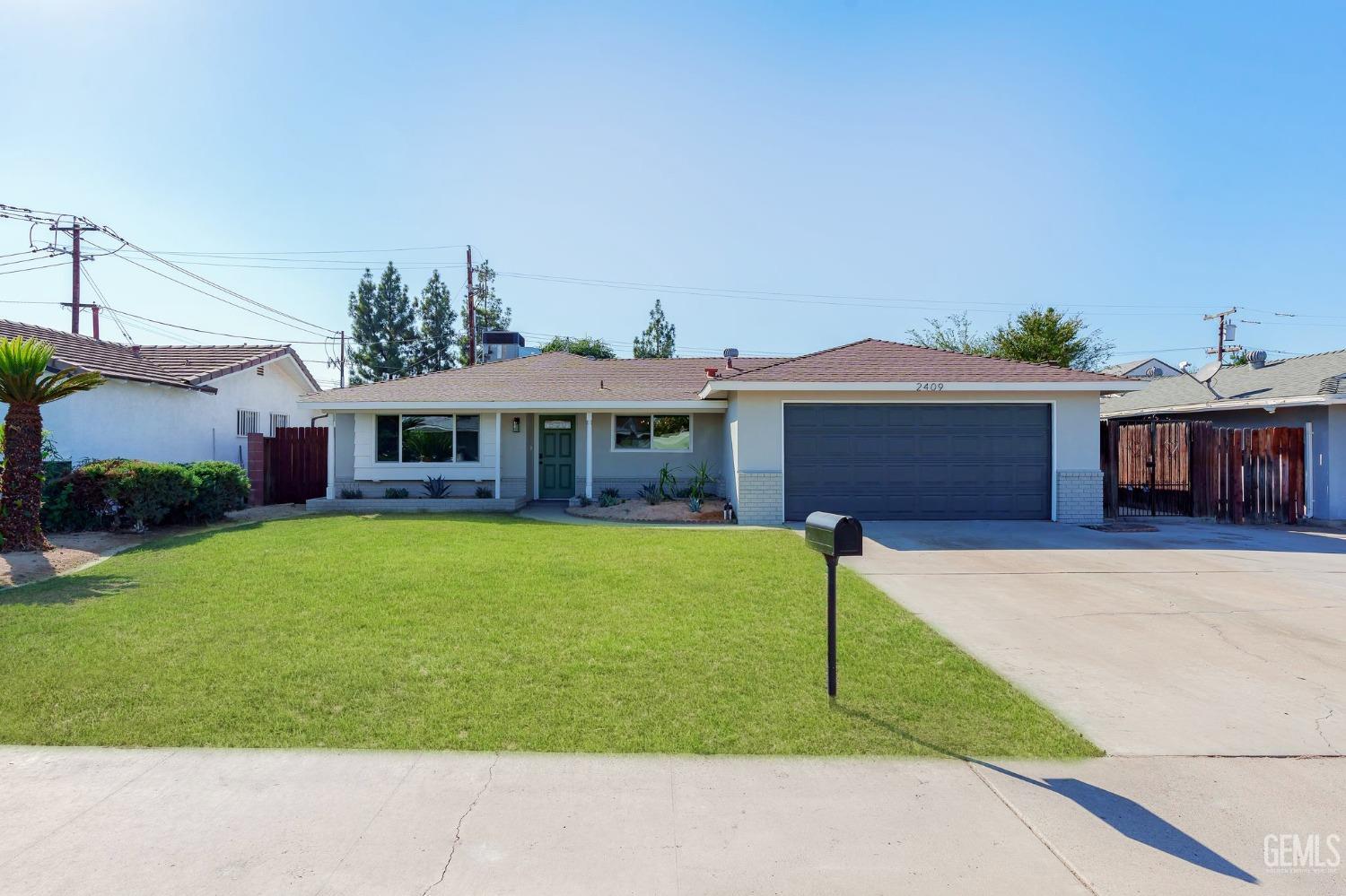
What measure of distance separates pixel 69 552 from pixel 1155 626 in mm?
13536

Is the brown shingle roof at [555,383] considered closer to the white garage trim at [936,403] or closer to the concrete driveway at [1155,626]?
the white garage trim at [936,403]

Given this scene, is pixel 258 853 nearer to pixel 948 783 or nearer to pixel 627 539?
pixel 948 783

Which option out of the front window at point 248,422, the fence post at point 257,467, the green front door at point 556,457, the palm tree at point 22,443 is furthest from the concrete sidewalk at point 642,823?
the front window at point 248,422

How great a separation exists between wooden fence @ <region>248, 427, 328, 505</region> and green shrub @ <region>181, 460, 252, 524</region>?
320 centimetres

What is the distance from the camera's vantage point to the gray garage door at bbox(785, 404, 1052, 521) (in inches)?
571

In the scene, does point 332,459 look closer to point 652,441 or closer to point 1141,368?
point 652,441

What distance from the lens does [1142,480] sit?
17141 mm

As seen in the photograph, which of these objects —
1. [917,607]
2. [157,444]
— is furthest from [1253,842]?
[157,444]

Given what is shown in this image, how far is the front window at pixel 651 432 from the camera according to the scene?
1806 centimetres

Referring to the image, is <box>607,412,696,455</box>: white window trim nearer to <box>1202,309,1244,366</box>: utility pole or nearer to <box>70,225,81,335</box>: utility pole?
<box>70,225,81,335</box>: utility pole

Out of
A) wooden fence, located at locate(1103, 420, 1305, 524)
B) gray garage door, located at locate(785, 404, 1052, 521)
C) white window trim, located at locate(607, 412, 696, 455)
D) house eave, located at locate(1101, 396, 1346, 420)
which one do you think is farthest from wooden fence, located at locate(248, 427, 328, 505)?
house eave, located at locate(1101, 396, 1346, 420)

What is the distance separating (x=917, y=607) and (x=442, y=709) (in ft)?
15.6

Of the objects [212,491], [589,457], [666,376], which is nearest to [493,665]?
[212,491]

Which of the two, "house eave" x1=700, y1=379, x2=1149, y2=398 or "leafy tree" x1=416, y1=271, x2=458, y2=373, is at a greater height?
"leafy tree" x1=416, y1=271, x2=458, y2=373
